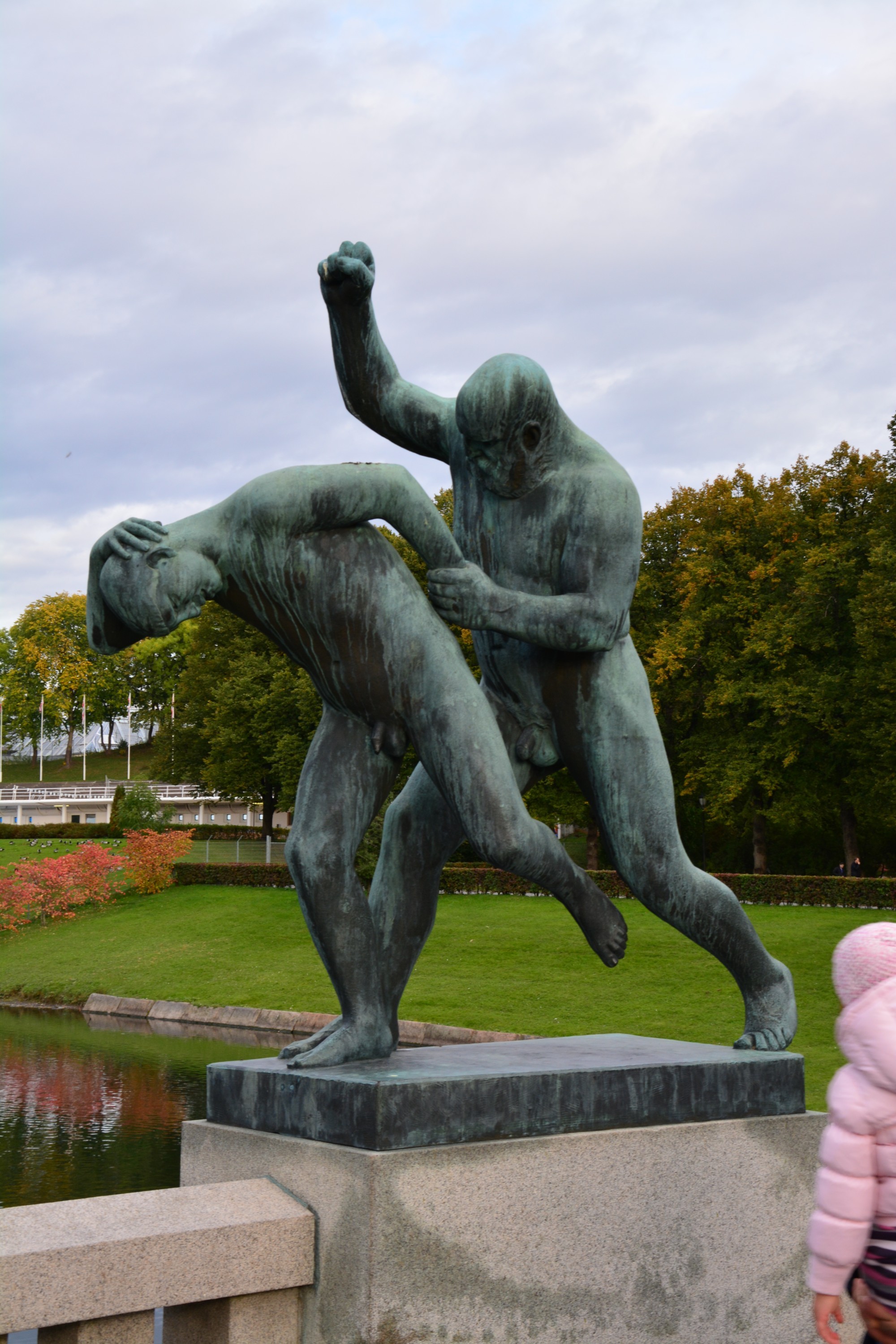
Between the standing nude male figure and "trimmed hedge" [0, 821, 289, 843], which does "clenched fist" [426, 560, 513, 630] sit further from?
"trimmed hedge" [0, 821, 289, 843]

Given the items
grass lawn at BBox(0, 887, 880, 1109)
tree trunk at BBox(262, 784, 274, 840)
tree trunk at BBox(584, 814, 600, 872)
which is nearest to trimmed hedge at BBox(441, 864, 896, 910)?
grass lawn at BBox(0, 887, 880, 1109)

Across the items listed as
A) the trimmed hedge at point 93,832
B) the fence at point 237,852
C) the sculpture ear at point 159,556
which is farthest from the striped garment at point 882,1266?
the trimmed hedge at point 93,832

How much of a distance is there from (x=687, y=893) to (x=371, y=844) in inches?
831

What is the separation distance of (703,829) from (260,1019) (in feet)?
66.6

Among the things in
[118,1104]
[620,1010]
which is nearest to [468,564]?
[118,1104]

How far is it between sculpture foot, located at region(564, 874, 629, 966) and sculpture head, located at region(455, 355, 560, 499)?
56.0 inches

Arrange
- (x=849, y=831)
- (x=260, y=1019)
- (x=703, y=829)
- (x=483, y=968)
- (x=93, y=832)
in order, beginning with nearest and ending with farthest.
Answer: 1. (x=260, y=1019)
2. (x=483, y=968)
3. (x=849, y=831)
4. (x=703, y=829)
5. (x=93, y=832)

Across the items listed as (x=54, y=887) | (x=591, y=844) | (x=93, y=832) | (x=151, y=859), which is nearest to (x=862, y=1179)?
(x=54, y=887)

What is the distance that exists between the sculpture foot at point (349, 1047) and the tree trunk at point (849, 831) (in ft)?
89.8

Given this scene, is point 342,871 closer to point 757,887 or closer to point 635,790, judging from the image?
point 635,790

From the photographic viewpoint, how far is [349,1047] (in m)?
4.14

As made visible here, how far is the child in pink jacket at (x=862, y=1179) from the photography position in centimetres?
251

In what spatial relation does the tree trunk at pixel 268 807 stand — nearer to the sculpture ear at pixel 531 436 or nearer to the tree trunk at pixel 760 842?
the tree trunk at pixel 760 842

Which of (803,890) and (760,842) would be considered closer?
(803,890)
